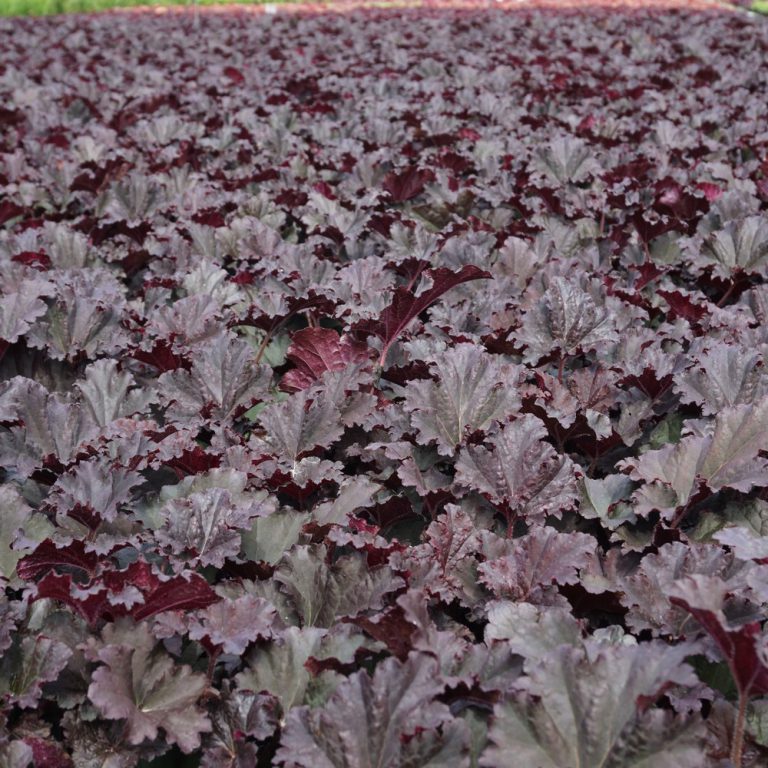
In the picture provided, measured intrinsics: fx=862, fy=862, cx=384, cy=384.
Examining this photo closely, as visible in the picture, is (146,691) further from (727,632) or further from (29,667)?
(727,632)

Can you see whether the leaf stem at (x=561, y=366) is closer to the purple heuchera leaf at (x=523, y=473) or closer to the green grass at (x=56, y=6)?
the purple heuchera leaf at (x=523, y=473)

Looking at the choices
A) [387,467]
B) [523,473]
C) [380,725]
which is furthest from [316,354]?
[380,725]

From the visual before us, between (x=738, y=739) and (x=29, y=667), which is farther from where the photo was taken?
(x=29, y=667)

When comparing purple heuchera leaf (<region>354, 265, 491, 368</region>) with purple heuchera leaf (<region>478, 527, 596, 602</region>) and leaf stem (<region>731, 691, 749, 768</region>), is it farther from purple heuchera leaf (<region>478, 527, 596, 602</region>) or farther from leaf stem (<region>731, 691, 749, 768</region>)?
leaf stem (<region>731, 691, 749, 768</region>)

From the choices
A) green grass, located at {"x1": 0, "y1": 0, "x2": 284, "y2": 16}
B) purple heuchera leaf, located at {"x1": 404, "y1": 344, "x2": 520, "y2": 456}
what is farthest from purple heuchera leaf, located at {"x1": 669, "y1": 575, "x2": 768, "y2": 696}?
green grass, located at {"x1": 0, "y1": 0, "x2": 284, "y2": 16}

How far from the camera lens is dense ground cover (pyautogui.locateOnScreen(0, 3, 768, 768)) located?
1398 mm

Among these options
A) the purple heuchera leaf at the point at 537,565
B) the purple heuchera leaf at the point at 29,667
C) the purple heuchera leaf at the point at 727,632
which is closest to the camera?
the purple heuchera leaf at the point at 727,632

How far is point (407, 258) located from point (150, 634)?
1.63 meters

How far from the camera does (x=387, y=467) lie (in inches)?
83.4

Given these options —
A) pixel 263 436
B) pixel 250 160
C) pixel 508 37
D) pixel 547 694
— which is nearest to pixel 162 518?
pixel 263 436

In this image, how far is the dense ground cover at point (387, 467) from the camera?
4.59 feet

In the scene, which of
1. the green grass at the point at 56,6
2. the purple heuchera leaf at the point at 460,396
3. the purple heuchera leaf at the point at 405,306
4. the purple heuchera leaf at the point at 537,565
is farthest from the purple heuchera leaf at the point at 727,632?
the green grass at the point at 56,6

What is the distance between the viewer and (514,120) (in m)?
5.72

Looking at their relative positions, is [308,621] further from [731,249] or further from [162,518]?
[731,249]
